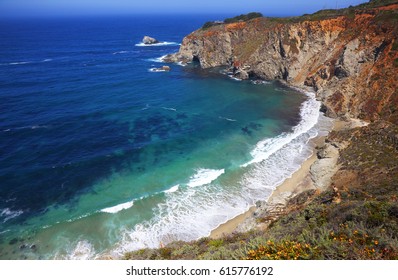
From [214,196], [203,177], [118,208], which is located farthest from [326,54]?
[118,208]

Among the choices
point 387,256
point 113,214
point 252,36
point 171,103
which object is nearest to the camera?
point 387,256

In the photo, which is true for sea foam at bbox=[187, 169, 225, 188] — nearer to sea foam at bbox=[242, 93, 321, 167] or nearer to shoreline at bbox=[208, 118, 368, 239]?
sea foam at bbox=[242, 93, 321, 167]

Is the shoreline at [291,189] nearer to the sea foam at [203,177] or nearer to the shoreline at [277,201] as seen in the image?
the shoreline at [277,201]

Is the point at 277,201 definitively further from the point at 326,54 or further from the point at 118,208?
the point at 326,54

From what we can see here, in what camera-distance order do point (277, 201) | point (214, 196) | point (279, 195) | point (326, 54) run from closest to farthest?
point (277, 201) < point (279, 195) < point (214, 196) < point (326, 54)

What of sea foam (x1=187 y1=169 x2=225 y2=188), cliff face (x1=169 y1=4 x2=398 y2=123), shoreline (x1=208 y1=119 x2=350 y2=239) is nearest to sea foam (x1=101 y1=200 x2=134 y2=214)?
sea foam (x1=187 y1=169 x2=225 y2=188)

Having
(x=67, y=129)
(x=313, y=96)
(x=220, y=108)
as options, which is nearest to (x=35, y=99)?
(x=67, y=129)

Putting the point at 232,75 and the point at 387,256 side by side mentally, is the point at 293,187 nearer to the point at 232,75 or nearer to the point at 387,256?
the point at 387,256
